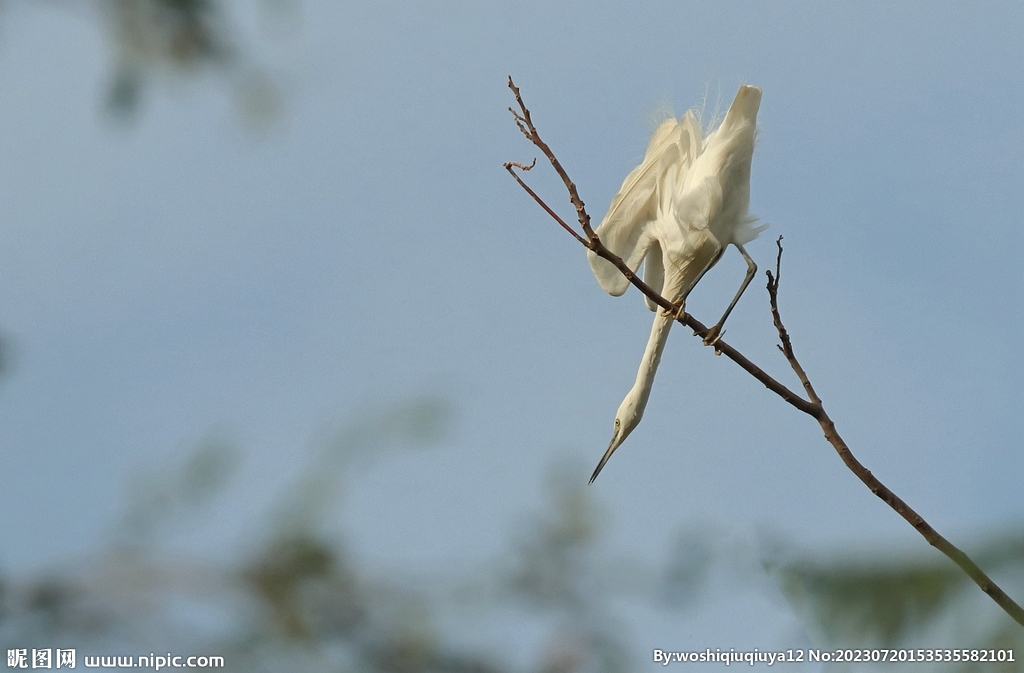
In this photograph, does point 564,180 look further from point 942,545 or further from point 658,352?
point 658,352

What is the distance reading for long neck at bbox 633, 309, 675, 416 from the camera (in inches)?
189

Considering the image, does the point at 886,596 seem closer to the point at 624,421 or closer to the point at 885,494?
the point at 885,494

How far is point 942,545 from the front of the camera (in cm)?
208

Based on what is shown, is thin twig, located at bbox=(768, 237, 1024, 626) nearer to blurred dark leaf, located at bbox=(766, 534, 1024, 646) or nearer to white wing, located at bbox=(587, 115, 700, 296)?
blurred dark leaf, located at bbox=(766, 534, 1024, 646)

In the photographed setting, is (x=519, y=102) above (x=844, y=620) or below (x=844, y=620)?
above

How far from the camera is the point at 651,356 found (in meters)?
4.83

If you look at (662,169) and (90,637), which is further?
(662,169)

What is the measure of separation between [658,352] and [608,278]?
16.8 inches

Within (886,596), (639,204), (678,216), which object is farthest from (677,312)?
(886,596)

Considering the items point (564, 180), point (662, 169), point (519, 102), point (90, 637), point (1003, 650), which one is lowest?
point (1003, 650)

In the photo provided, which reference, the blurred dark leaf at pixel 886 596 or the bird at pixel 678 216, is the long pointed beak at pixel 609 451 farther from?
the blurred dark leaf at pixel 886 596

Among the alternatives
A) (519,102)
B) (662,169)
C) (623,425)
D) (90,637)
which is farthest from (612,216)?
(90,637)

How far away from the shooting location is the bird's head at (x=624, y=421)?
4902 millimetres

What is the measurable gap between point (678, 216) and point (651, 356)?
0.64 metres
